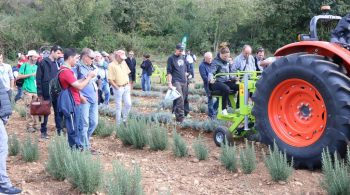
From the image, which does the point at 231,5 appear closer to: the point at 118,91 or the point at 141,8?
the point at 141,8

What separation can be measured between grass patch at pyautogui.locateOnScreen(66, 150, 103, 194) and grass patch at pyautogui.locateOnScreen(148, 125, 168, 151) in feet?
6.38

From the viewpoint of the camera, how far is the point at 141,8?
1794 inches

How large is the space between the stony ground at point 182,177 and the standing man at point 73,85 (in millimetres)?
542

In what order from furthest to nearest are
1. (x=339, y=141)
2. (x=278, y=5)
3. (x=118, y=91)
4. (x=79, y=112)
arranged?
1. (x=278, y=5)
2. (x=118, y=91)
3. (x=79, y=112)
4. (x=339, y=141)

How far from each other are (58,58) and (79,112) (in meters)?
2.23

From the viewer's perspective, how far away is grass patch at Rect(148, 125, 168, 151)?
6.64 meters

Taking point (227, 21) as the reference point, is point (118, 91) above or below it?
below

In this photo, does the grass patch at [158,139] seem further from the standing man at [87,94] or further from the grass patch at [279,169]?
the grass patch at [279,169]

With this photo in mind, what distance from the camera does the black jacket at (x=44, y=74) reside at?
7914mm

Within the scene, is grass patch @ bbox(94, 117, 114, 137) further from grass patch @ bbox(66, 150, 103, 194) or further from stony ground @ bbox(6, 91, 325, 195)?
grass patch @ bbox(66, 150, 103, 194)

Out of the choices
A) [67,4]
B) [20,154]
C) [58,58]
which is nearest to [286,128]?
[20,154]

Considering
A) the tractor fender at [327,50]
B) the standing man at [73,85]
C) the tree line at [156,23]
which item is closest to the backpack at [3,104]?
the standing man at [73,85]

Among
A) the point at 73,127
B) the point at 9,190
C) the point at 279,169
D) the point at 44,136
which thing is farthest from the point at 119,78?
the point at 279,169

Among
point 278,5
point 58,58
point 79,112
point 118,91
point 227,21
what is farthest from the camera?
point 227,21
